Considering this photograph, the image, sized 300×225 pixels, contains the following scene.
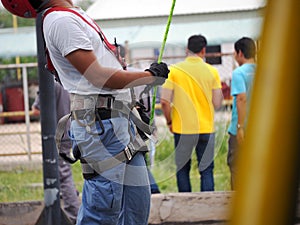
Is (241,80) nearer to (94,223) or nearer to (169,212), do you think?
(169,212)

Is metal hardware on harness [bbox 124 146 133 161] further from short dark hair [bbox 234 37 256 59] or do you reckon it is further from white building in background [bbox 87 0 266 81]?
white building in background [bbox 87 0 266 81]

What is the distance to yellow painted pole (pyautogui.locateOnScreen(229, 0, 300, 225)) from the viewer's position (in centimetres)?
51

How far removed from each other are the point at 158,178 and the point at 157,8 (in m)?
4.66

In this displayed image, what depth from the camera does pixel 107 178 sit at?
10.9 feet

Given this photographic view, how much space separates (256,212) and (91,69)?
2.62m

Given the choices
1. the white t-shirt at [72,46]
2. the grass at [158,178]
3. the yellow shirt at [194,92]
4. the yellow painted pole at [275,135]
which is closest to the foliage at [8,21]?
the grass at [158,178]

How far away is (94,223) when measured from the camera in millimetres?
3354

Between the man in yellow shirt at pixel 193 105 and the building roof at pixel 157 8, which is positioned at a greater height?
the building roof at pixel 157 8

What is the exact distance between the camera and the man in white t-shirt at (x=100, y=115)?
10.3 ft

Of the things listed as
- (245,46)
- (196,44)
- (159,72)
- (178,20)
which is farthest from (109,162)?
(178,20)

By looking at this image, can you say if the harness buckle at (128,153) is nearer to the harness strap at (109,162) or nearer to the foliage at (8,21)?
the harness strap at (109,162)

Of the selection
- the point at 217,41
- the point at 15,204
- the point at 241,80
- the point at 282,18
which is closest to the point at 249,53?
the point at 241,80

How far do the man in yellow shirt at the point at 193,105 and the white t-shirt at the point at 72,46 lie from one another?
318 centimetres

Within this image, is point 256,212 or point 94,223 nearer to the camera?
point 256,212
